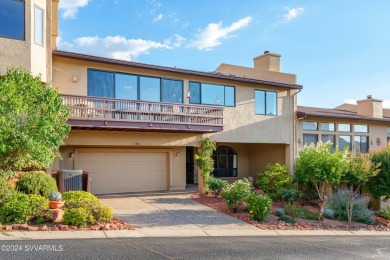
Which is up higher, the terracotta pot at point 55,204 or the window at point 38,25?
the window at point 38,25

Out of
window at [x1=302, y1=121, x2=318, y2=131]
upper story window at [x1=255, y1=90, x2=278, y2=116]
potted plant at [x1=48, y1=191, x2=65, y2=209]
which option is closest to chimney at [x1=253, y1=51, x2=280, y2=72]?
upper story window at [x1=255, y1=90, x2=278, y2=116]

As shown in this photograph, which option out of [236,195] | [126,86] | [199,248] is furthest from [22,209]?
[126,86]

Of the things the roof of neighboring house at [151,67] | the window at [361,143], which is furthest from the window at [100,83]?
the window at [361,143]

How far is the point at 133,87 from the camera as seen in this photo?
17328 mm

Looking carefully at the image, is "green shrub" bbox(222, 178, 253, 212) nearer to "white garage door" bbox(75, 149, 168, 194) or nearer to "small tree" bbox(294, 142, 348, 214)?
"small tree" bbox(294, 142, 348, 214)

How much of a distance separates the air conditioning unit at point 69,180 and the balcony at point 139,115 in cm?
195

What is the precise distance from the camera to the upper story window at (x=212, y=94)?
19.1 m

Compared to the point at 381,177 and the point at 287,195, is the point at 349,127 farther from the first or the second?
the point at 287,195

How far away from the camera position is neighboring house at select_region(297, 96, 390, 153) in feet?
74.0

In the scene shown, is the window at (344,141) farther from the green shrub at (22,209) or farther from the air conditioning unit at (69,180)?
the green shrub at (22,209)

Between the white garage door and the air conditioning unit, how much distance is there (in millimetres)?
2553

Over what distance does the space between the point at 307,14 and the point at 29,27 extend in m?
12.4

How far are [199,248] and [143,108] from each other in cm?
842

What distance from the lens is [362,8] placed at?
1605 centimetres
